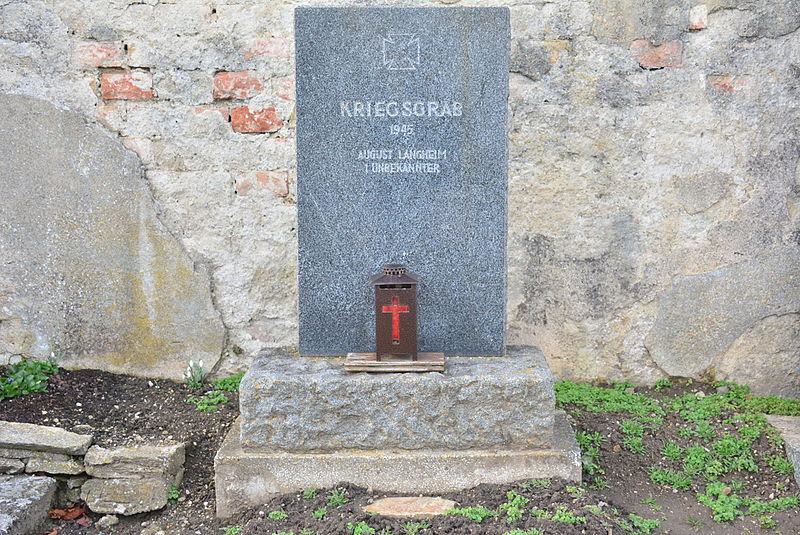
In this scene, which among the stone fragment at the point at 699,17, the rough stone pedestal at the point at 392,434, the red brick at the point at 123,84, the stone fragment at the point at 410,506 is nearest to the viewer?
the stone fragment at the point at 410,506

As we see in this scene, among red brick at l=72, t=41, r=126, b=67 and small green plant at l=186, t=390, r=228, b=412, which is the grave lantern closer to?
small green plant at l=186, t=390, r=228, b=412

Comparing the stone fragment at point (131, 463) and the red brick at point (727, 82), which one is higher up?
the red brick at point (727, 82)

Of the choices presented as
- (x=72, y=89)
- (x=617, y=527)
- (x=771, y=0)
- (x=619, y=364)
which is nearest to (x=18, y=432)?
(x=72, y=89)

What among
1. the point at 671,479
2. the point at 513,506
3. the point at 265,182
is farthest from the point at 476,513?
the point at 265,182

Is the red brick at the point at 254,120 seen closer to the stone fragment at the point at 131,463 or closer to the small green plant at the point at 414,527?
the stone fragment at the point at 131,463

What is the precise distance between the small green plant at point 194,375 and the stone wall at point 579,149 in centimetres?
33

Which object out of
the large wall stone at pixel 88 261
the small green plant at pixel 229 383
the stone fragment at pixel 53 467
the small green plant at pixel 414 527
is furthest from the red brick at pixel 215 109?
the small green plant at pixel 414 527

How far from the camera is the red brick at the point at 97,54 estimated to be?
3623 mm

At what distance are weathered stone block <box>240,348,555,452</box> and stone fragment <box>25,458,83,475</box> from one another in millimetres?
764

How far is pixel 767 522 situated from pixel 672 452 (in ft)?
1.69

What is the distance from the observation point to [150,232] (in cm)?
370

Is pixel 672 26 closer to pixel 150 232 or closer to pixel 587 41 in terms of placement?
pixel 587 41

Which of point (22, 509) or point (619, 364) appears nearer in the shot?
point (22, 509)

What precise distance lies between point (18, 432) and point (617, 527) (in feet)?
7.33
